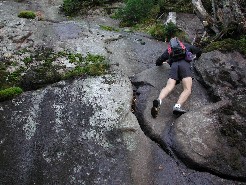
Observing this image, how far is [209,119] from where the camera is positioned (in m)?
6.60

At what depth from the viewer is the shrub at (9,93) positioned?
7152mm

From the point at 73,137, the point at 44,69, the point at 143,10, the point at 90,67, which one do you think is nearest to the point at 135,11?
the point at 143,10

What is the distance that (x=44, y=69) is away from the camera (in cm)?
823

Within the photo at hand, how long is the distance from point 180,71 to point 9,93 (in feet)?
13.1

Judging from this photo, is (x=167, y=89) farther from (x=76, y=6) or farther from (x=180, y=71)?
(x=76, y=6)

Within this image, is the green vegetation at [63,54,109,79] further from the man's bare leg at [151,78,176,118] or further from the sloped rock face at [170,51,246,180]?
the sloped rock face at [170,51,246,180]

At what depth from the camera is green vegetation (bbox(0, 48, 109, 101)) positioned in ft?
25.4

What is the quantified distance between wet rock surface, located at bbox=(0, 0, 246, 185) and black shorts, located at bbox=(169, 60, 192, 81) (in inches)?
19.4

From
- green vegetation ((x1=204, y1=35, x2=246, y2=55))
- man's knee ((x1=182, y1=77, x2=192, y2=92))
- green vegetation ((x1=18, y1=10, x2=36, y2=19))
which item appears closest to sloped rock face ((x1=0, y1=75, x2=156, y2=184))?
man's knee ((x1=182, y1=77, x2=192, y2=92))

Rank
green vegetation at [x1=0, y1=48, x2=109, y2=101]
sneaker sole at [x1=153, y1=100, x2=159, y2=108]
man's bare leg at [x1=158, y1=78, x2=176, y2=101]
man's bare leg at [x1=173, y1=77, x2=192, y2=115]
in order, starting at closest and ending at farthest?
sneaker sole at [x1=153, y1=100, x2=159, y2=108], man's bare leg at [x1=173, y1=77, x2=192, y2=115], man's bare leg at [x1=158, y1=78, x2=176, y2=101], green vegetation at [x1=0, y1=48, x2=109, y2=101]

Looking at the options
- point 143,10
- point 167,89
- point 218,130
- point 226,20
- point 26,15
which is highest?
point 226,20

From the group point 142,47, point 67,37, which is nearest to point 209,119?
point 142,47

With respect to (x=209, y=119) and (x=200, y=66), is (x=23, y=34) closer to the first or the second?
(x=200, y=66)

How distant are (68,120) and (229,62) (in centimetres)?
472
